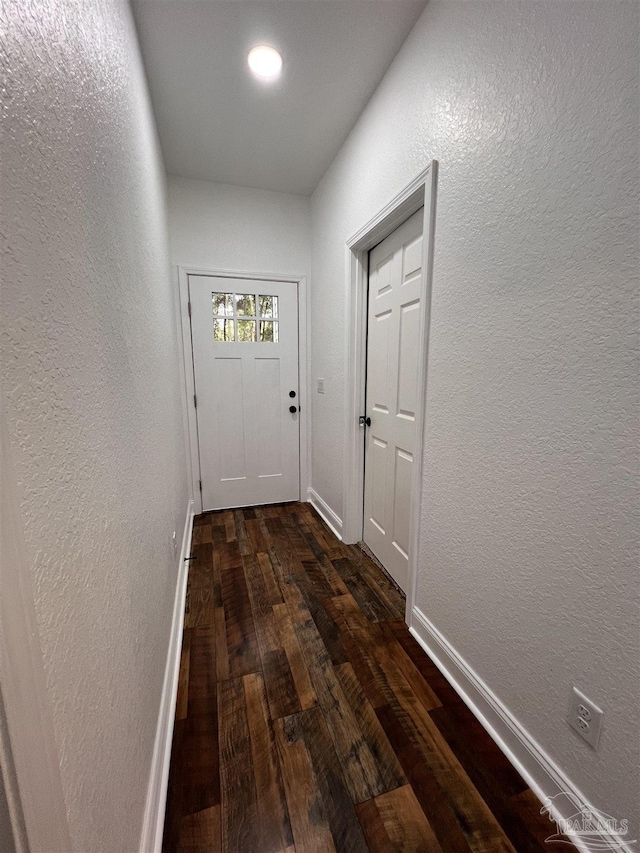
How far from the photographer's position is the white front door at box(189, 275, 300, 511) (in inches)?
106

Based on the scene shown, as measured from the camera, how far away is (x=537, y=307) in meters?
0.95

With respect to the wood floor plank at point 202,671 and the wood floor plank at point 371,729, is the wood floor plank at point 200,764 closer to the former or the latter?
the wood floor plank at point 202,671

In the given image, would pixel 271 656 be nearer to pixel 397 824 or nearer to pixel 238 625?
pixel 238 625

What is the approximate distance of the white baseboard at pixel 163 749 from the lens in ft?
2.75

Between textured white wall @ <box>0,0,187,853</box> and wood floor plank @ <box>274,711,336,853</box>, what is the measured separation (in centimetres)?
41

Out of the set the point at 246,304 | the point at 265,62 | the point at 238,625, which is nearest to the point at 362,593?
the point at 238,625

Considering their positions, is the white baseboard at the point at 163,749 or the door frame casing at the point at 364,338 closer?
the white baseboard at the point at 163,749

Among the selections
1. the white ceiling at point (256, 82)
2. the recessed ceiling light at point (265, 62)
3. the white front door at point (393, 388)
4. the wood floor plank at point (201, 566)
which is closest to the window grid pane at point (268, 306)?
the white ceiling at point (256, 82)

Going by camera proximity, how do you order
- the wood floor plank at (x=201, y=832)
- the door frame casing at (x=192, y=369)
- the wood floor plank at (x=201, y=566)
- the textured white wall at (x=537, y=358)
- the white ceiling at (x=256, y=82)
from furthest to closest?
1. the door frame casing at (x=192, y=369)
2. the wood floor plank at (x=201, y=566)
3. the white ceiling at (x=256, y=82)
4. the wood floor plank at (x=201, y=832)
5. the textured white wall at (x=537, y=358)

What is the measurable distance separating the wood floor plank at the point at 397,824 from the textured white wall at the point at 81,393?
23.1 inches

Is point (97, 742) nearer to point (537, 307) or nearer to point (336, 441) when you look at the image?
point (537, 307)

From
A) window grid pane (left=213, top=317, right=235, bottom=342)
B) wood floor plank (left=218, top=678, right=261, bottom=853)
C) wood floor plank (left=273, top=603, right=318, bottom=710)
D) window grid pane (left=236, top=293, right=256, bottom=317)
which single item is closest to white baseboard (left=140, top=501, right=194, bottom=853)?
wood floor plank (left=218, top=678, right=261, bottom=853)

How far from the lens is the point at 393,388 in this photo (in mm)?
1847

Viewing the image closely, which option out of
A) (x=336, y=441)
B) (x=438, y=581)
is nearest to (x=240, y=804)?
(x=438, y=581)
